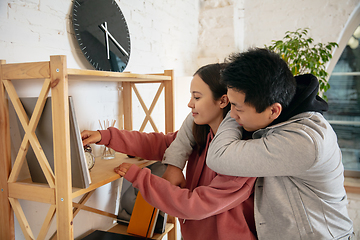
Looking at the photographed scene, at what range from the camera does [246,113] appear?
90 cm

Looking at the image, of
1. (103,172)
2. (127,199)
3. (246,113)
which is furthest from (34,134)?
(127,199)

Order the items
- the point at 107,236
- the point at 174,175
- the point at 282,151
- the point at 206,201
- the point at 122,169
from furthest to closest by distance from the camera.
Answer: the point at 107,236, the point at 174,175, the point at 122,169, the point at 206,201, the point at 282,151

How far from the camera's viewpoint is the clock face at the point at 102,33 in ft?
3.97

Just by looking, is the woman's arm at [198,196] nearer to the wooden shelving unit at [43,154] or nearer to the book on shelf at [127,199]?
the wooden shelving unit at [43,154]

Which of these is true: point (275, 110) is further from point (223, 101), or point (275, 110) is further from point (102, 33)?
point (102, 33)

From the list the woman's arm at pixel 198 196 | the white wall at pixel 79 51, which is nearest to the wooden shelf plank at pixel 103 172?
the woman's arm at pixel 198 196

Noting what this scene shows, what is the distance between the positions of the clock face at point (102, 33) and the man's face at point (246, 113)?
28.3 inches

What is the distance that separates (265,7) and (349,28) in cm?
74

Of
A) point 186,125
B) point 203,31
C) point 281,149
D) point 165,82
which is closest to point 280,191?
point 281,149

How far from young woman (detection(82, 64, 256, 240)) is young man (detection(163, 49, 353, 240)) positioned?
66 millimetres

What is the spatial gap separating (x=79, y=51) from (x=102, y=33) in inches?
6.1

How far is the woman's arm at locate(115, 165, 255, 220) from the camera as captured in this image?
3.03 ft

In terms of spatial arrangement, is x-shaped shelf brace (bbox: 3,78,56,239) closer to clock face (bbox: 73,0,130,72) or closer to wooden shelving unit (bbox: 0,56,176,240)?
wooden shelving unit (bbox: 0,56,176,240)

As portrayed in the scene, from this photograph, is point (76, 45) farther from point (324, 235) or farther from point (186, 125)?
point (324, 235)
